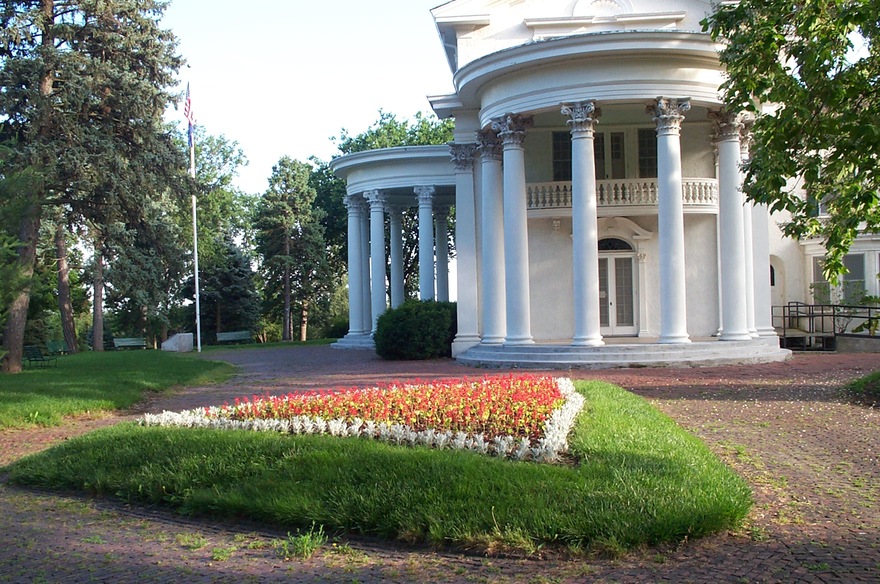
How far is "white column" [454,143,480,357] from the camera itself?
25.3 meters

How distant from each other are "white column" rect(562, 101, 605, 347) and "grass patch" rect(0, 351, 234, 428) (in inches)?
370

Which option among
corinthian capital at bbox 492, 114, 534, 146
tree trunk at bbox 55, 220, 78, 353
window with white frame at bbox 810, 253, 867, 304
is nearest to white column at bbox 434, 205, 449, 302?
corinthian capital at bbox 492, 114, 534, 146

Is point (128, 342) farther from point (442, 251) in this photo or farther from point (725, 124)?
point (725, 124)

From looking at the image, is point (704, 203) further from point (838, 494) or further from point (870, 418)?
point (838, 494)

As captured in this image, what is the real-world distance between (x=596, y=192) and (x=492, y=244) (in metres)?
3.28

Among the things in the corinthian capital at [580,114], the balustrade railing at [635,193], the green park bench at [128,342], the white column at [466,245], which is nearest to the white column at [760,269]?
the balustrade railing at [635,193]

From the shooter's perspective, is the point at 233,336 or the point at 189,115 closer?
the point at 189,115

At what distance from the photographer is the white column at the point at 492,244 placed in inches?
910

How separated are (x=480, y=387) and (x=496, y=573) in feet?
24.2

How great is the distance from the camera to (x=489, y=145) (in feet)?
76.6

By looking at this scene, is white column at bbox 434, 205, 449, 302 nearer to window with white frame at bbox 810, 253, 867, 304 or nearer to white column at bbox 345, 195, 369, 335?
white column at bbox 345, 195, 369, 335

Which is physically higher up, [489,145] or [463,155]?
[463,155]

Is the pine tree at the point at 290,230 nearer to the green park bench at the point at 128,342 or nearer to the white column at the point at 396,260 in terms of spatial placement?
the green park bench at the point at 128,342

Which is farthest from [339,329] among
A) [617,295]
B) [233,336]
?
[617,295]
